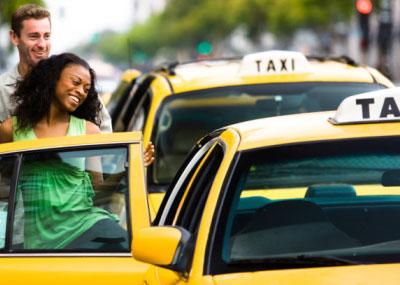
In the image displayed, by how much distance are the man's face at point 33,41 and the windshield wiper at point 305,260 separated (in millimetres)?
3393

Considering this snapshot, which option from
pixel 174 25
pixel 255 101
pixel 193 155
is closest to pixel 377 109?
pixel 193 155

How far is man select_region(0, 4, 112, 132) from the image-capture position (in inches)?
304

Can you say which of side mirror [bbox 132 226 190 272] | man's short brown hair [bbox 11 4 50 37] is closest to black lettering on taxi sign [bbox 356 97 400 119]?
side mirror [bbox 132 226 190 272]

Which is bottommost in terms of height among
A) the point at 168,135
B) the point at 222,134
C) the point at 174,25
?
the point at 174,25

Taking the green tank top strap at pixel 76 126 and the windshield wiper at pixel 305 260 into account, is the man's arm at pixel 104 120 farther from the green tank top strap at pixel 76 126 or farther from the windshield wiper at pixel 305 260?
the windshield wiper at pixel 305 260

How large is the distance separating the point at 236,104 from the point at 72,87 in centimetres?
248

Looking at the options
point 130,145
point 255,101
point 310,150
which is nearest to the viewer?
point 310,150

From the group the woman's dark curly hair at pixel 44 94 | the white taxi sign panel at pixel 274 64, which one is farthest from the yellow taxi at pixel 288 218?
the white taxi sign panel at pixel 274 64

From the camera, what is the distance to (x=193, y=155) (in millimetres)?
5895

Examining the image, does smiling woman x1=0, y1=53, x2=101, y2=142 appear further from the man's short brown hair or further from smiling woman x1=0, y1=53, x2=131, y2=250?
the man's short brown hair

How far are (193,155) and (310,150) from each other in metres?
1.12

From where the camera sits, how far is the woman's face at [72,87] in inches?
265

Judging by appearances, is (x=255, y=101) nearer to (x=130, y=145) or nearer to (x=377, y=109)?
(x=130, y=145)

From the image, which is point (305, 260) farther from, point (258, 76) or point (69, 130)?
point (258, 76)
